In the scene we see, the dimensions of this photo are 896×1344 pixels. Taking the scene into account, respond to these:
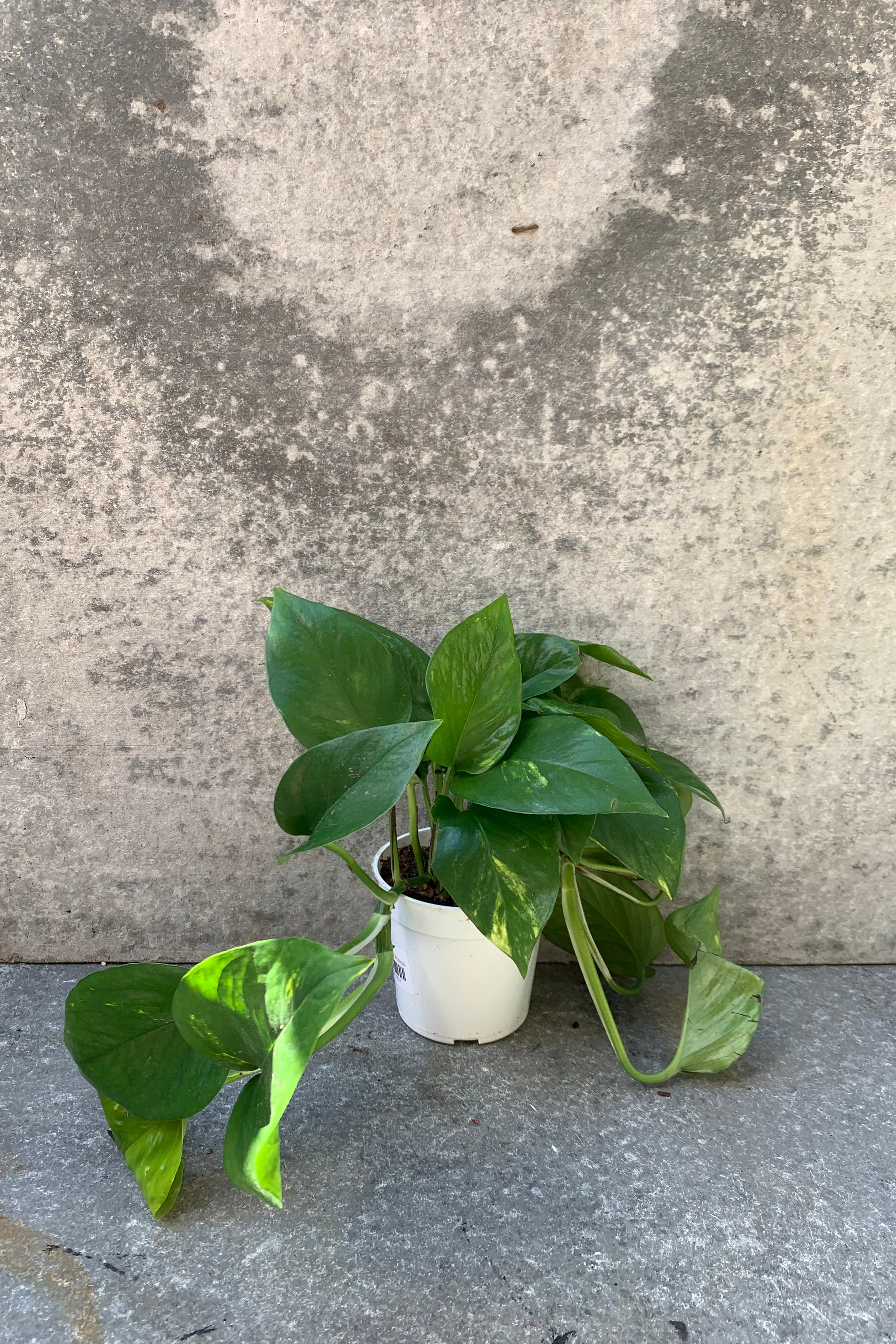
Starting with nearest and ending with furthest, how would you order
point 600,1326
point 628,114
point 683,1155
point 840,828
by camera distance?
1. point 600,1326
2. point 683,1155
3. point 628,114
4. point 840,828

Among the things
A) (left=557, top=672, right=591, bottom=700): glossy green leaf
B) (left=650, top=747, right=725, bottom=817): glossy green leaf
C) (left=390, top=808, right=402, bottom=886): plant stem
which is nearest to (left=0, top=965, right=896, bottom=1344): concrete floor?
(left=390, top=808, right=402, bottom=886): plant stem

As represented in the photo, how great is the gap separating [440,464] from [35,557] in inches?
23.1

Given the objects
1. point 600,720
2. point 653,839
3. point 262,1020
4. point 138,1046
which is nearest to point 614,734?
point 600,720

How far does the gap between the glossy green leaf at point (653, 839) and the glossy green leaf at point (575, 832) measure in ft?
0.07

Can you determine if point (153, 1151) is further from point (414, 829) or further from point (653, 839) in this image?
point (653, 839)

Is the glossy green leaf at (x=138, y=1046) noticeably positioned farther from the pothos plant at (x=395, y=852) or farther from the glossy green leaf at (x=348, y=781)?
the glossy green leaf at (x=348, y=781)

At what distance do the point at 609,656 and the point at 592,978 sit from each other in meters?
0.41

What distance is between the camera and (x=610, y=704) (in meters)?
1.18

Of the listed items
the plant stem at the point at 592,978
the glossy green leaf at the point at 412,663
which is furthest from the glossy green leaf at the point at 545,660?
the plant stem at the point at 592,978

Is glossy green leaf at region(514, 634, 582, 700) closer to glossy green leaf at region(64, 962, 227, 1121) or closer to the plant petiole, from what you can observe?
the plant petiole

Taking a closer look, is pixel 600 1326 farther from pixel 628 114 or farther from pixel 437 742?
pixel 628 114

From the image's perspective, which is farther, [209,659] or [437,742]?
[209,659]

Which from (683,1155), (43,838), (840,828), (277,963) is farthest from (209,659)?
(840,828)

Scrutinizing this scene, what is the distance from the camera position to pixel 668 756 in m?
1.15
